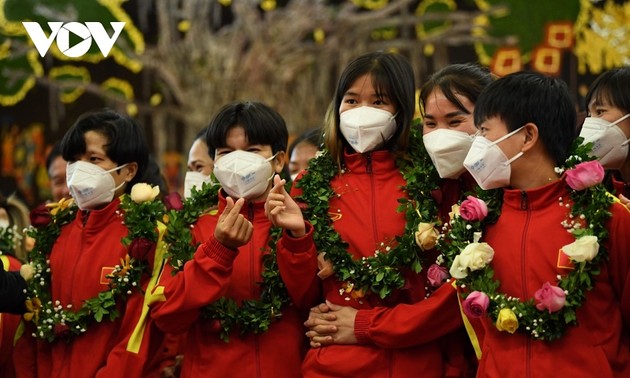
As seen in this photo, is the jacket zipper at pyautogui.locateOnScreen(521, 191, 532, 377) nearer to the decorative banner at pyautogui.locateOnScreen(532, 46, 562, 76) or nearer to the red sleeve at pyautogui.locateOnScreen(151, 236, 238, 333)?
the red sleeve at pyautogui.locateOnScreen(151, 236, 238, 333)

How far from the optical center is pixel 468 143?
3719 mm

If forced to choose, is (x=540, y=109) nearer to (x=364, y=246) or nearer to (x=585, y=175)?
(x=585, y=175)

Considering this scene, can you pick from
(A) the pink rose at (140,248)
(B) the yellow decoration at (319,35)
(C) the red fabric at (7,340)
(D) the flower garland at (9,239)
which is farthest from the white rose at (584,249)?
(B) the yellow decoration at (319,35)

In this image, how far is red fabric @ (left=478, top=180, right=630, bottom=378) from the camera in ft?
10.3

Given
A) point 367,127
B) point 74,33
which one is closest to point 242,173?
point 367,127

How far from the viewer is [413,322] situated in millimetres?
3549

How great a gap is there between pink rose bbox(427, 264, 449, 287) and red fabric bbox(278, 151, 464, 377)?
0.13 ft

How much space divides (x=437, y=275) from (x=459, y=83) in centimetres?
87

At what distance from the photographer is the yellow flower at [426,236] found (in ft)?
11.8

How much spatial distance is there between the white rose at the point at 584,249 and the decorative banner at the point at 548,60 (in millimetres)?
10110

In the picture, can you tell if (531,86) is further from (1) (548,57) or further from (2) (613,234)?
(1) (548,57)

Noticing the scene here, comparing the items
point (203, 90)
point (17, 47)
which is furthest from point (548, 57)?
point (17, 47)

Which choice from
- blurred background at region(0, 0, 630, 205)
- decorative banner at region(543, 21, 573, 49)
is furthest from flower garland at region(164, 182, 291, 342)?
decorative banner at region(543, 21, 573, 49)

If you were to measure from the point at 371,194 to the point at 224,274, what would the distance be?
0.74 metres
